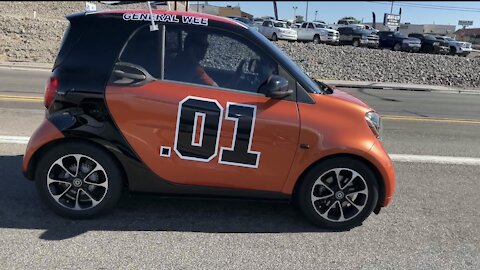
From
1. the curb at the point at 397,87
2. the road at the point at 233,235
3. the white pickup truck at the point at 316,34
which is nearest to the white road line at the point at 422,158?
the road at the point at 233,235

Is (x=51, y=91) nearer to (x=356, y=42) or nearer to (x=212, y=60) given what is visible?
(x=212, y=60)

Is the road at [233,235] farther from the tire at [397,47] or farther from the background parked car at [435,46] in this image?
the background parked car at [435,46]

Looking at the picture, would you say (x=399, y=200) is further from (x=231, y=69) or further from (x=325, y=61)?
(x=325, y=61)

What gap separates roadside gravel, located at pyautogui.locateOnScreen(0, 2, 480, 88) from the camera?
814 inches

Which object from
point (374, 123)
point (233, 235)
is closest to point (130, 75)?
point (233, 235)

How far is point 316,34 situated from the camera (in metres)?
39.0

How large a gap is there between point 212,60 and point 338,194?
1602 mm

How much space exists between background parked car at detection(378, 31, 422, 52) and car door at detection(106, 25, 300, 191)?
36990mm

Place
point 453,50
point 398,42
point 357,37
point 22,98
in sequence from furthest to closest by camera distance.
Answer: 1. point 357,37
2. point 398,42
3. point 453,50
4. point 22,98

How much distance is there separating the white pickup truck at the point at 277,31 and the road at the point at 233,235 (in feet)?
104

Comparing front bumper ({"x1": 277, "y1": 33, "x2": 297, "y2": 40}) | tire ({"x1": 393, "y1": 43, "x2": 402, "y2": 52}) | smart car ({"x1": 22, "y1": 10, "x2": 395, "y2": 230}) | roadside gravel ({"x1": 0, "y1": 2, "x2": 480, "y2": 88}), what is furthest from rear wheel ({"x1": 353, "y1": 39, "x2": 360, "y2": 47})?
smart car ({"x1": 22, "y1": 10, "x2": 395, "y2": 230})

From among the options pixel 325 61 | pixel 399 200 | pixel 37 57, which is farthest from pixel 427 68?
pixel 399 200

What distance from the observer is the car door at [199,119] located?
384cm

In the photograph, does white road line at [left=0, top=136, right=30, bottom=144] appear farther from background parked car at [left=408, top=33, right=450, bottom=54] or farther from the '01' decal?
background parked car at [left=408, top=33, right=450, bottom=54]
